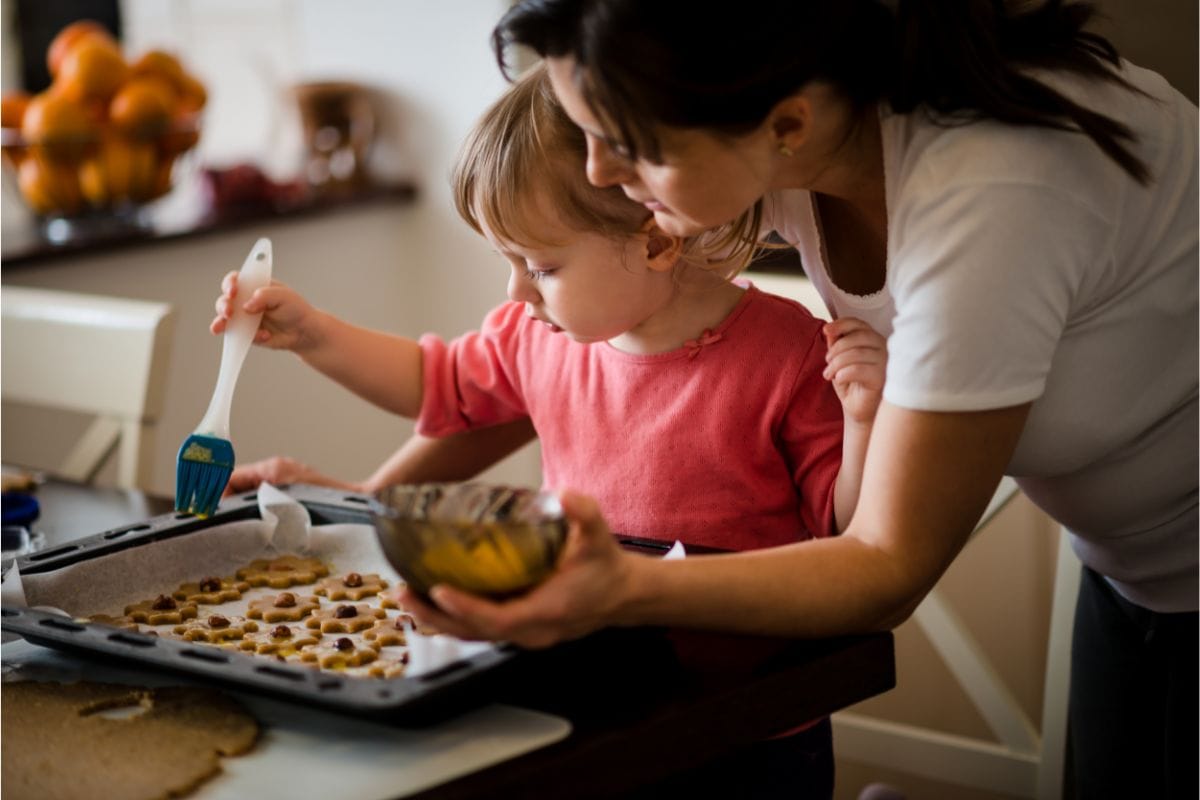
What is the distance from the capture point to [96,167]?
2.46 metres

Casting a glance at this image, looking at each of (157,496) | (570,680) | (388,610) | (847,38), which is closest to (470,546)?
(570,680)

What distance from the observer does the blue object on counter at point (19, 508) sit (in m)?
1.34

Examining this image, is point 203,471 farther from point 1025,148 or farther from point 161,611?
point 1025,148

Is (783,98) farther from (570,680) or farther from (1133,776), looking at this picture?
(1133,776)

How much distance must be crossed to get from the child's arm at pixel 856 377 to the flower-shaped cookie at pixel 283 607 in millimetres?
447

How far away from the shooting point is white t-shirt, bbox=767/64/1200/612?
0.90 meters

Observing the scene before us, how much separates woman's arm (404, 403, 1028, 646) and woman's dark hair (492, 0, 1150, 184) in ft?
0.69

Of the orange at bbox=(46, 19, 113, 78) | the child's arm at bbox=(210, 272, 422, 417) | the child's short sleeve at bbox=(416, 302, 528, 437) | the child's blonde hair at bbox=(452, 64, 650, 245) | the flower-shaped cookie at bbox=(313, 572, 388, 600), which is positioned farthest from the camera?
the orange at bbox=(46, 19, 113, 78)

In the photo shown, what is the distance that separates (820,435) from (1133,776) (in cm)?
42

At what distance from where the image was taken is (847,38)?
0.95 metres

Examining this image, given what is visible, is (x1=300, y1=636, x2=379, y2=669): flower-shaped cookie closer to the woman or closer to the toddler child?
the woman

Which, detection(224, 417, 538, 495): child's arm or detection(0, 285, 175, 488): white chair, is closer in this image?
detection(224, 417, 538, 495): child's arm

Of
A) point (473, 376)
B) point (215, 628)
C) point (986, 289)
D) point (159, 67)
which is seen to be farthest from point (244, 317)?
point (159, 67)

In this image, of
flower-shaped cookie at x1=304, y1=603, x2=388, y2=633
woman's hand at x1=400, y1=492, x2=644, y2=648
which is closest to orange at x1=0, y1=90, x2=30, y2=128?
flower-shaped cookie at x1=304, y1=603, x2=388, y2=633
